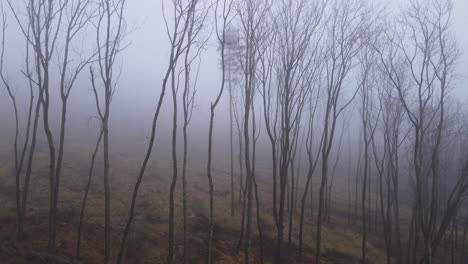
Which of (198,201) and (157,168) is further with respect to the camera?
(157,168)

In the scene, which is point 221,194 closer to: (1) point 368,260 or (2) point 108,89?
(1) point 368,260

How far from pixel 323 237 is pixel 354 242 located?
2.09m

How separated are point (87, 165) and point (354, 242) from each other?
20258 millimetres

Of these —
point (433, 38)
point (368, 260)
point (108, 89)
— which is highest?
point (433, 38)

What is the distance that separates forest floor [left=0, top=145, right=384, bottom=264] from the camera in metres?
10.8

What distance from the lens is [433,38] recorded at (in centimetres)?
941

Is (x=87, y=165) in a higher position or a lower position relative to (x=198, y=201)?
higher

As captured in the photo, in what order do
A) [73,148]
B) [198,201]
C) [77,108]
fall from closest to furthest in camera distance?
[198,201], [73,148], [77,108]

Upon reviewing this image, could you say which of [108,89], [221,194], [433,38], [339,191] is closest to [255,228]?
[221,194]

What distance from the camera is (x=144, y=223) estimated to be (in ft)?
43.8

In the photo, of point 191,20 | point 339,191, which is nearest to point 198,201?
point 191,20

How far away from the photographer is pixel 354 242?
16547 millimetres

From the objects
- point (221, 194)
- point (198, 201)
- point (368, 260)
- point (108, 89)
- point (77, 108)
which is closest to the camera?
point (108, 89)

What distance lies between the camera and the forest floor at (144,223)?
35.6 feet
